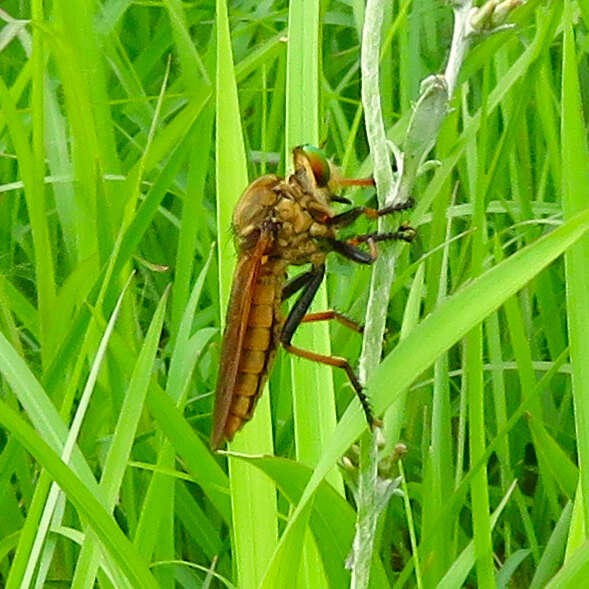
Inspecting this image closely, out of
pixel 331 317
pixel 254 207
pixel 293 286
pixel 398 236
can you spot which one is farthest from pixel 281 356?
pixel 398 236

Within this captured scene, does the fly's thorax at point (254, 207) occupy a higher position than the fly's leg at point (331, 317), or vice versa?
the fly's thorax at point (254, 207)

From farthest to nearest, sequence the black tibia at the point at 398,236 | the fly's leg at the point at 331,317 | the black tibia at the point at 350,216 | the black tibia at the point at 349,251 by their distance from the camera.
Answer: the black tibia at the point at 349,251 < the fly's leg at the point at 331,317 < the black tibia at the point at 350,216 < the black tibia at the point at 398,236

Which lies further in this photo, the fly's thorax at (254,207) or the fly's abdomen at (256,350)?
the fly's thorax at (254,207)

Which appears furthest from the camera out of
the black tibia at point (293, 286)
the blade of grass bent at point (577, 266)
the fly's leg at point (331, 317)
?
the black tibia at point (293, 286)

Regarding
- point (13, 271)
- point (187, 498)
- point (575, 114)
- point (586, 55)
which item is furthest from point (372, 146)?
point (586, 55)

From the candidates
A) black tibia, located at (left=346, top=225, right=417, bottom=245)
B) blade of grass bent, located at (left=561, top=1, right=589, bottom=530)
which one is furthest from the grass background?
black tibia, located at (left=346, top=225, right=417, bottom=245)

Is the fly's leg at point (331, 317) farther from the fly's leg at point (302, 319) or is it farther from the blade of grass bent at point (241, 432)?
the blade of grass bent at point (241, 432)

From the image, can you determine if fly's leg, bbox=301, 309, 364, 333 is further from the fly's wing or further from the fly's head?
the fly's head

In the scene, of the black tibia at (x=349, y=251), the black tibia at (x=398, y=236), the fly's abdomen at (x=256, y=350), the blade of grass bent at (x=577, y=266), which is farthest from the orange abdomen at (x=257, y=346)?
the blade of grass bent at (x=577, y=266)

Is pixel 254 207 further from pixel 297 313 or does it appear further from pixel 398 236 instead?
pixel 398 236
